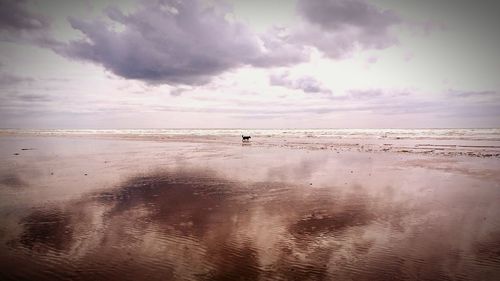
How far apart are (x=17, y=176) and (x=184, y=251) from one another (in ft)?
49.3

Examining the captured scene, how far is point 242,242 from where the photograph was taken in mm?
7938

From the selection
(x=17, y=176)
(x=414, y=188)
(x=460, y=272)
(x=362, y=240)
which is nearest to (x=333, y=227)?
(x=362, y=240)

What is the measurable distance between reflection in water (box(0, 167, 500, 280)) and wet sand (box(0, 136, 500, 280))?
1.2 inches

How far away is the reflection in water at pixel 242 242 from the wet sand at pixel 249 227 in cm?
3

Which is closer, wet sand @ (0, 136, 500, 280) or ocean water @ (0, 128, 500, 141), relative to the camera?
wet sand @ (0, 136, 500, 280)

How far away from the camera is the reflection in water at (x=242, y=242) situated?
6.42m

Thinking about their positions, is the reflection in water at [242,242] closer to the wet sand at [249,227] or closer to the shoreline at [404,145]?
the wet sand at [249,227]

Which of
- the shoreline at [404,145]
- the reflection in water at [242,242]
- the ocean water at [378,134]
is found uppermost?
the ocean water at [378,134]

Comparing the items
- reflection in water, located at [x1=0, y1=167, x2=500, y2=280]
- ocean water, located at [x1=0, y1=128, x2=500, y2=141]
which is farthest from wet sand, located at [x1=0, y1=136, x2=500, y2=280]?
ocean water, located at [x1=0, y1=128, x2=500, y2=141]

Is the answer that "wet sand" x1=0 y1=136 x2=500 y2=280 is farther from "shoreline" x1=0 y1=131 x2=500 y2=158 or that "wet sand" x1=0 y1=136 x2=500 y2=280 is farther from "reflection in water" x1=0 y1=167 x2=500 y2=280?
"shoreline" x1=0 y1=131 x2=500 y2=158

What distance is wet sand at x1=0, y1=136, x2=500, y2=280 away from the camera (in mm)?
6527

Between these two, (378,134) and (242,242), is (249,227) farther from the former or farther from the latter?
(378,134)

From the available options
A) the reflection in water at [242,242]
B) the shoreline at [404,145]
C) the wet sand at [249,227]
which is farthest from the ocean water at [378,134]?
the reflection in water at [242,242]

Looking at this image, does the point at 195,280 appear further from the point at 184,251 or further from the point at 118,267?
the point at 118,267
